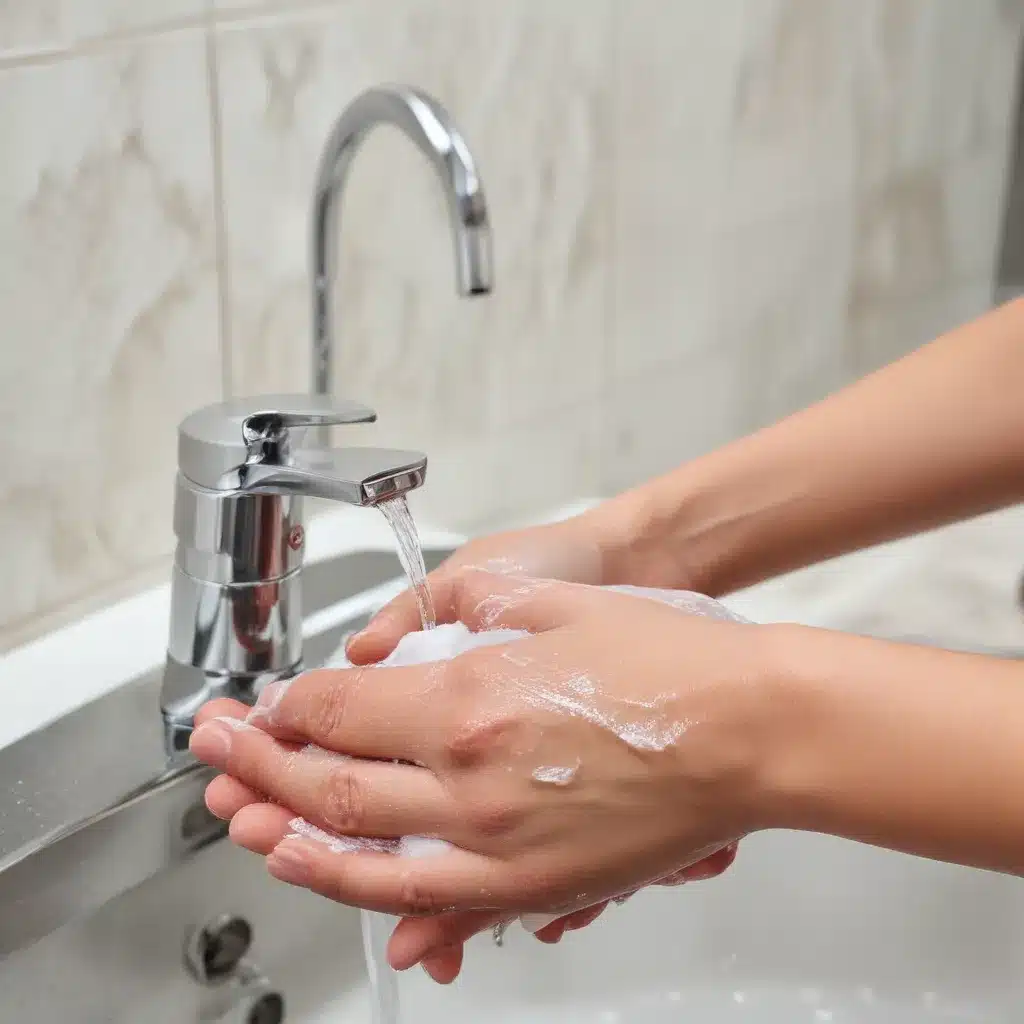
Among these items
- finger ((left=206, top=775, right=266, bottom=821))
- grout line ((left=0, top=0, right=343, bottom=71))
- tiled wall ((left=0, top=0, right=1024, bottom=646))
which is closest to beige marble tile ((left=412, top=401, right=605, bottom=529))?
tiled wall ((left=0, top=0, right=1024, bottom=646))

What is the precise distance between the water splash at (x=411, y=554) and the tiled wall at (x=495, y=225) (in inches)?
7.9

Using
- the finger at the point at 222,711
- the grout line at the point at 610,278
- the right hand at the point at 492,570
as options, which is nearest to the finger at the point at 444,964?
the right hand at the point at 492,570

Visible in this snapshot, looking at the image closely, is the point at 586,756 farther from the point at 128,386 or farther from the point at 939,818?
the point at 128,386

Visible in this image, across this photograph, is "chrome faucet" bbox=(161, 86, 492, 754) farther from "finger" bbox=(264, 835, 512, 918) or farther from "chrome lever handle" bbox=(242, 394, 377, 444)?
"finger" bbox=(264, 835, 512, 918)

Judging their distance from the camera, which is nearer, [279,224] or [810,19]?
[279,224]

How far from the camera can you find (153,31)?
0.63 metres

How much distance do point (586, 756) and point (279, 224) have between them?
0.39 m

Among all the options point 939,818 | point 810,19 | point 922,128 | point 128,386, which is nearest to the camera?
point 939,818

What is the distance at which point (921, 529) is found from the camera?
2.00 feet

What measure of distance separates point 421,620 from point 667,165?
51 centimetres

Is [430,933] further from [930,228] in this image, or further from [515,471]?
[930,228]

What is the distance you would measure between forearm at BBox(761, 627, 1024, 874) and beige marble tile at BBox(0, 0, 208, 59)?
0.39 m

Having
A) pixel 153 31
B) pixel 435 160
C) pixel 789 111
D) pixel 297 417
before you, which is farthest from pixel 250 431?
pixel 789 111

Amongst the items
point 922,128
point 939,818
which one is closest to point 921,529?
point 939,818
